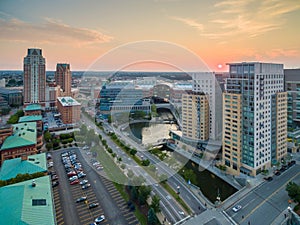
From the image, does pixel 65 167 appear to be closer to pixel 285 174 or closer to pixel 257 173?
pixel 257 173

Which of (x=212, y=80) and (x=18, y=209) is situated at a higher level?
(x=212, y=80)

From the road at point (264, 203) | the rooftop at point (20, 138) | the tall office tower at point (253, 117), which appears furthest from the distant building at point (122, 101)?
the road at point (264, 203)

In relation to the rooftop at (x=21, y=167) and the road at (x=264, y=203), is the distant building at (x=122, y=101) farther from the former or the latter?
the road at (x=264, y=203)

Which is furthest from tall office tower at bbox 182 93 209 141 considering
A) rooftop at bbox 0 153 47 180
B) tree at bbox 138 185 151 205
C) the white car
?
rooftop at bbox 0 153 47 180

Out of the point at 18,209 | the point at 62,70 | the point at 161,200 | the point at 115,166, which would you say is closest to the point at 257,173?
the point at 161,200

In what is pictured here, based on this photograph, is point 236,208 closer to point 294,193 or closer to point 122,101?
point 294,193

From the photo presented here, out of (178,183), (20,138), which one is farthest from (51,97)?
(178,183)

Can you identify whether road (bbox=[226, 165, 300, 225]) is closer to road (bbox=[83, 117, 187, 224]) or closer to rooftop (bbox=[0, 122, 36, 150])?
road (bbox=[83, 117, 187, 224])
